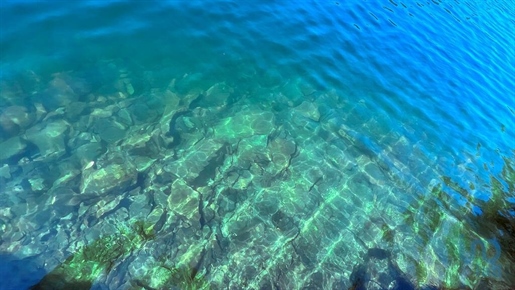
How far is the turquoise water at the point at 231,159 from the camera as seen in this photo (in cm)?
761

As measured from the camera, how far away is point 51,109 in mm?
9227

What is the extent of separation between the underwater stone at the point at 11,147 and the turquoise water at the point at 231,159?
4cm

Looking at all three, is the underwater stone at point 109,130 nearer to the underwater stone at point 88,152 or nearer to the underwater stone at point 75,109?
the underwater stone at point 88,152

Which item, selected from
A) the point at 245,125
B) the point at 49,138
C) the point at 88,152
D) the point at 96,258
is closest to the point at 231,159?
the point at 245,125

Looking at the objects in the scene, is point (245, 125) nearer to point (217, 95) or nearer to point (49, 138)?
point (217, 95)

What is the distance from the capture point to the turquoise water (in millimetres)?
7605

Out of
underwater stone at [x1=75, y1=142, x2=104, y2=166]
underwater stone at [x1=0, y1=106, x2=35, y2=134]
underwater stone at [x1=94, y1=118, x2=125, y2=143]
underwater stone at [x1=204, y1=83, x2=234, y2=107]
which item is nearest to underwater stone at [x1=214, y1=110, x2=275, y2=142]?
underwater stone at [x1=204, y1=83, x2=234, y2=107]

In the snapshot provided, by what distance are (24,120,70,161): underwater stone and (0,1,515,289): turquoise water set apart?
30 millimetres

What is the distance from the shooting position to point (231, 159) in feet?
31.8

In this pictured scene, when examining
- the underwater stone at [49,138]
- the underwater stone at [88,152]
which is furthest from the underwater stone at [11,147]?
the underwater stone at [88,152]

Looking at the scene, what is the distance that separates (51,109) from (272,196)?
6.16m

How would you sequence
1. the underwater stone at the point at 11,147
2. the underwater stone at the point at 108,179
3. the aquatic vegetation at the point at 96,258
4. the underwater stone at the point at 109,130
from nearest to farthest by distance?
the aquatic vegetation at the point at 96,258, the underwater stone at the point at 11,147, the underwater stone at the point at 108,179, the underwater stone at the point at 109,130

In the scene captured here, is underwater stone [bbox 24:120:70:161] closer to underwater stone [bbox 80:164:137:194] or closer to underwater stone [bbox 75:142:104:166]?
underwater stone [bbox 75:142:104:166]

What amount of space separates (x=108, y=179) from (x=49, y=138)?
188 cm
